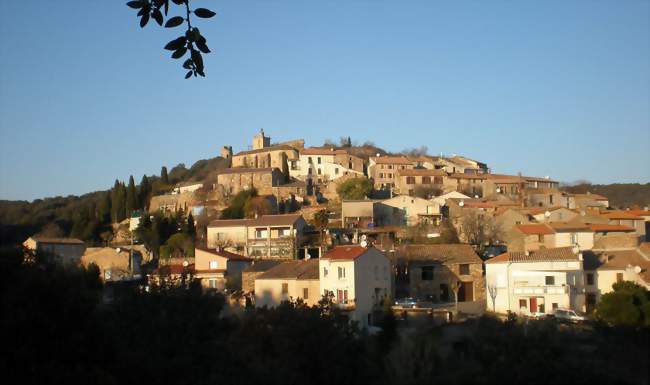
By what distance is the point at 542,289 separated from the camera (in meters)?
35.9

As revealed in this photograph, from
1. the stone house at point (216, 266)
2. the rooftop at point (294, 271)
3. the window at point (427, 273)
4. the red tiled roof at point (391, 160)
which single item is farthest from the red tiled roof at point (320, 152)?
the rooftop at point (294, 271)

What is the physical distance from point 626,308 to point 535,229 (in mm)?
17891

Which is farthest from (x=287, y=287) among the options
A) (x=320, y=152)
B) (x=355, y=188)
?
(x=320, y=152)

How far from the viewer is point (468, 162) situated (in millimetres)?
84562

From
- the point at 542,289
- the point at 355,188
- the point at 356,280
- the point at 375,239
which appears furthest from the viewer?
the point at 355,188

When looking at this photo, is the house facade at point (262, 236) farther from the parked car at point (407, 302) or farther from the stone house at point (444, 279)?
the parked car at point (407, 302)

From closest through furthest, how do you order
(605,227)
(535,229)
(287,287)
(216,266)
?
1. (287,287)
2. (216,266)
3. (535,229)
4. (605,227)

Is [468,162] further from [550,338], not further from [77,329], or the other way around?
[77,329]

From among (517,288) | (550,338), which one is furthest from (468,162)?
(550,338)

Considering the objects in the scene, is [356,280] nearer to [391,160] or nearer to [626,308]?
[626,308]

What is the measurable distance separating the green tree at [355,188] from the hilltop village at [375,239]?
16 cm

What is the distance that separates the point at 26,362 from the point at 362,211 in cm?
4432

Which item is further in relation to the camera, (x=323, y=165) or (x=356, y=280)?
(x=323, y=165)

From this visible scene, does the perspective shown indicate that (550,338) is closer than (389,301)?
Yes
